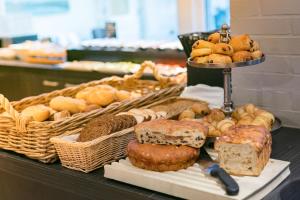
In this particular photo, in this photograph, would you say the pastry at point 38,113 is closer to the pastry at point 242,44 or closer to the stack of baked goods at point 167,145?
the stack of baked goods at point 167,145

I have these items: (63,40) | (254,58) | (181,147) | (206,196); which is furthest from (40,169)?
(63,40)

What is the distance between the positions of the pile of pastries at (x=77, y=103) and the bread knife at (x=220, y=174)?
53 cm

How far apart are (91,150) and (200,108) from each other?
42cm

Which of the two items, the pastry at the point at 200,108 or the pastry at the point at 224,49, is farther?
the pastry at the point at 200,108

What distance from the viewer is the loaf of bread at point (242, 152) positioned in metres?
1.10

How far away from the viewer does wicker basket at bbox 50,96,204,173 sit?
4.23 ft

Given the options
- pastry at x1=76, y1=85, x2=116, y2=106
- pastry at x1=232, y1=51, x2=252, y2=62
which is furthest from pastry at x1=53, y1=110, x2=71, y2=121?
pastry at x1=232, y1=51, x2=252, y2=62

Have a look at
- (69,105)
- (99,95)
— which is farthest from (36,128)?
(99,95)

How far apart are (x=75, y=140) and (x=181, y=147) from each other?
0.35 meters

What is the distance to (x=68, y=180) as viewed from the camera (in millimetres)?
1318

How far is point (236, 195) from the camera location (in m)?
1.02

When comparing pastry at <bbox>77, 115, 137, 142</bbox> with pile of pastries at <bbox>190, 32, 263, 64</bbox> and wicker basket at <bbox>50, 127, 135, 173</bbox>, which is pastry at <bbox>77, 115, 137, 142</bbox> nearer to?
wicker basket at <bbox>50, 127, 135, 173</bbox>

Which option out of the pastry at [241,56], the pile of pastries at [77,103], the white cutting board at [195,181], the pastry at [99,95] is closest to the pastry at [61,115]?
the pile of pastries at [77,103]

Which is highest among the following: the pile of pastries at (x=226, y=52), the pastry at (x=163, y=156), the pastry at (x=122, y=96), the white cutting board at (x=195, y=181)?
the pile of pastries at (x=226, y=52)
